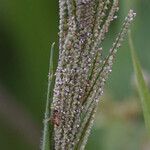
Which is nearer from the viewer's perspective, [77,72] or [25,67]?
[77,72]

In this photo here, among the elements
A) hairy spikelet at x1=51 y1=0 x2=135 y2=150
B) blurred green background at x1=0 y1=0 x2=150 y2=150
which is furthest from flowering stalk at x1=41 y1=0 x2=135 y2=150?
blurred green background at x1=0 y1=0 x2=150 y2=150

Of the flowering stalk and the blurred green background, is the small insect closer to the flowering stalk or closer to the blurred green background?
→ the flowering stalk

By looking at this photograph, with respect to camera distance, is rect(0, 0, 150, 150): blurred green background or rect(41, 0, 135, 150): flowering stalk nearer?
rect(41, 0, 135, 150): flowering stalk

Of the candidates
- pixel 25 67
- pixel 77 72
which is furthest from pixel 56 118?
pixel 25 67

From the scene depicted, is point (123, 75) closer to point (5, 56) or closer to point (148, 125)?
point (5, 56)

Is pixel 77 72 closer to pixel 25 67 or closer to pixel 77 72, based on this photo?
pixel 77 72

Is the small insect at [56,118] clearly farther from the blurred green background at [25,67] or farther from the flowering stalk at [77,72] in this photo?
the blurred green background at [25,67]

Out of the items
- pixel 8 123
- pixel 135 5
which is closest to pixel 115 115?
pixel 135 5

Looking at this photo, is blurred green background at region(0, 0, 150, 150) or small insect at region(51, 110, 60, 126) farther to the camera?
blurred green background at region(0, 0, 150, 150)

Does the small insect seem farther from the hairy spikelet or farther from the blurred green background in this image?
the blurred green background
